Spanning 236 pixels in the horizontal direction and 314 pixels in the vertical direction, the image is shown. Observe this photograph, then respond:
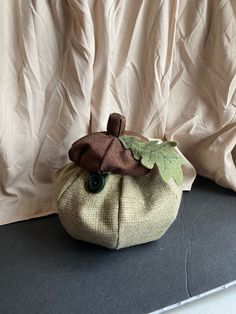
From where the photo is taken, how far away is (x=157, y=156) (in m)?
0.70

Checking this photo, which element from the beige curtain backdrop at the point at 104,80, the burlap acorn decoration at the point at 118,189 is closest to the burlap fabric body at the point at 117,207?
the burlap acorn decoration at the point at 118,189

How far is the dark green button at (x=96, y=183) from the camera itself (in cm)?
68

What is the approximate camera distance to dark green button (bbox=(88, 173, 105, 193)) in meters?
0.68

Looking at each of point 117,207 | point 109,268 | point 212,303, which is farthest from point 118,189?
point 212,303

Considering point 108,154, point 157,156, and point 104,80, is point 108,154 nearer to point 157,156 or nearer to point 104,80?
point 157,156

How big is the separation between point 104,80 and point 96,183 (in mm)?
243

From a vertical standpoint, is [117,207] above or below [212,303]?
above

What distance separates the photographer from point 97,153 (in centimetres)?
68

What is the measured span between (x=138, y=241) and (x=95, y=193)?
0.44 feet

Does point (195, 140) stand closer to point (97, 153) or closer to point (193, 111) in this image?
point (193, 111)

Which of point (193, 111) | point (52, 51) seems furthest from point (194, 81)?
point (52, 51)

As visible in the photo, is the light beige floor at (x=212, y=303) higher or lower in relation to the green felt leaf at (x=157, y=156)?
lower

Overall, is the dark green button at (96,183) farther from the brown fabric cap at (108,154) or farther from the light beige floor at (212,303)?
the light beige floor at (212,303)

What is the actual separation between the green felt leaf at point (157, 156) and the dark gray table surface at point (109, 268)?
163mm
